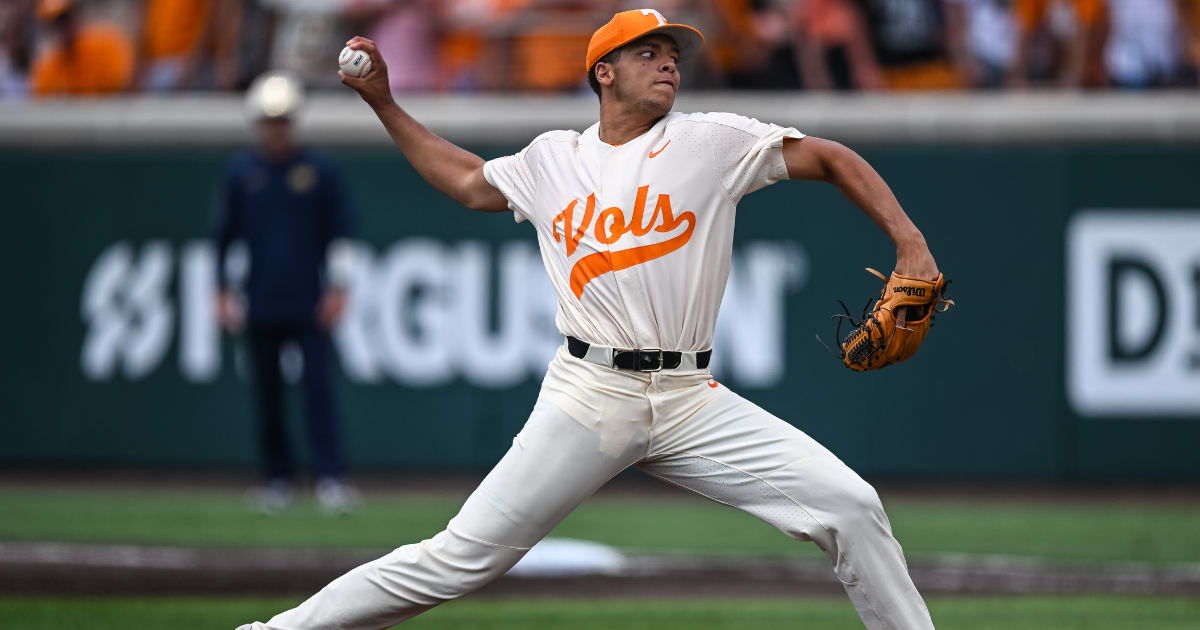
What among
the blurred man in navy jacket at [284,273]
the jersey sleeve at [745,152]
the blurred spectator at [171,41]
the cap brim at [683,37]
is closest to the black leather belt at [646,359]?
the jersey sleeve at [745,152]

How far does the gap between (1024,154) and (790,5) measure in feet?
7.48

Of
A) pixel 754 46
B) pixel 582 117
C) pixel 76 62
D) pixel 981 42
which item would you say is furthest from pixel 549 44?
pixel 76 62

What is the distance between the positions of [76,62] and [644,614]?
7.93m

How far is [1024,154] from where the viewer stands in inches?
403

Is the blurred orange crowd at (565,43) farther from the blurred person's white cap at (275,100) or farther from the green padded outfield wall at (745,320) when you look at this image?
the blurred person's white cap at (275,100)

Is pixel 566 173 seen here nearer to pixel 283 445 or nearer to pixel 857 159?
pixel 857 159

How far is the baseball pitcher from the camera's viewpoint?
159 inches

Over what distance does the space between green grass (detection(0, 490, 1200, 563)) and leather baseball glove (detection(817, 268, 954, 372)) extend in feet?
12.7

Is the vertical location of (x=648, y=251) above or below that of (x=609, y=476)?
above

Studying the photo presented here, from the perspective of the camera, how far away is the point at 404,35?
1139 centimetres

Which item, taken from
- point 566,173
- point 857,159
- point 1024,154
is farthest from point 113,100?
point 857,159

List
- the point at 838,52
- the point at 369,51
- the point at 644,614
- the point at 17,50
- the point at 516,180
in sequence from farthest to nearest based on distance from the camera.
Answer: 1. the point at 17,50
2. the point at 838,52
3. the point at 644,614
4. the point at 369,51
5. the point at 516,180

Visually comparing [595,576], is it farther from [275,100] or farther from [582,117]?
[582,117]

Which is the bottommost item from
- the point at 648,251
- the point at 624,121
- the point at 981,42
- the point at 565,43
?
the point at 648,251
